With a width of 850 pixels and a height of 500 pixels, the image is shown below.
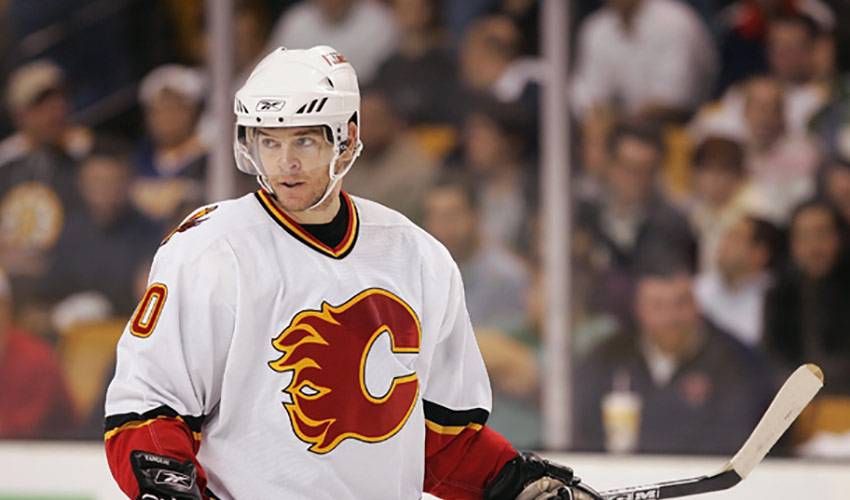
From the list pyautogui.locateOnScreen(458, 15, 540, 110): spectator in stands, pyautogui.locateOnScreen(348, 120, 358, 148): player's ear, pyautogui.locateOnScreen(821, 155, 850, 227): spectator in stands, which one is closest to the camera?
pyautogui.locateOnScreen(348, 120, 358, 148): player's ear

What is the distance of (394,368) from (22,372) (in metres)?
3.21

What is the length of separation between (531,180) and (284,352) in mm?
2813

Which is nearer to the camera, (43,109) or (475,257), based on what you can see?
(475,257)

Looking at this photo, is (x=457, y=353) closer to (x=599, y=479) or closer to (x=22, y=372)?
(x=599, y=479)

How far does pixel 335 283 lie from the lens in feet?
7.53

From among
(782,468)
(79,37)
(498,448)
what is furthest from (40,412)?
(498,448)

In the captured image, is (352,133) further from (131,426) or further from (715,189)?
(715,189)

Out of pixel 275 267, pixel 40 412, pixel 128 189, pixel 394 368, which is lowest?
pixel 40 412

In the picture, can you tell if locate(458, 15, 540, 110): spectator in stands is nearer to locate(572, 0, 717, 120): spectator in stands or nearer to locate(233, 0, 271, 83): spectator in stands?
locate(572, 0, 717, 120): spectator in stands

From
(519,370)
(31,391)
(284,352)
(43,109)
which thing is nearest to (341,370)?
(284,352)

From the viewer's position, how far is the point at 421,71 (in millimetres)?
5074

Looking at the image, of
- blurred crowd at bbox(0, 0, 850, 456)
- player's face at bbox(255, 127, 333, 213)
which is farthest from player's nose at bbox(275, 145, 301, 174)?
blurred crowd at bbox(0, 0, 850, 456)

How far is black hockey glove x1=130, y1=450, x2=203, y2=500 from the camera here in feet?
6.84

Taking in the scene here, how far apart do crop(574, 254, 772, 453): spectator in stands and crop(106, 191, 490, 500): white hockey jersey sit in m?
2.55
